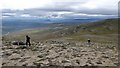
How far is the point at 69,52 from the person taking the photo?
3056 centimetres

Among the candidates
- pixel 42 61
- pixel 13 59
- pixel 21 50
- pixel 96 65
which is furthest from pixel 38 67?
pixel 21 50

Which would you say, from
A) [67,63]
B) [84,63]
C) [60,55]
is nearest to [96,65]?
[84,63]

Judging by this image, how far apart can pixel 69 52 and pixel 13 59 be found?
7603 millimetres

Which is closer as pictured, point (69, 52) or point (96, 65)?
point (96, 65)

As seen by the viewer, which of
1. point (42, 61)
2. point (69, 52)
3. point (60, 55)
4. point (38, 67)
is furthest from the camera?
point (69, 52)

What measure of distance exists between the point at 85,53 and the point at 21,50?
8262 millimetres

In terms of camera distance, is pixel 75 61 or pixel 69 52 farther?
pixel 69 52

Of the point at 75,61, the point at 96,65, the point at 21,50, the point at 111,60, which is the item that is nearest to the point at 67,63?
the point at 75,61

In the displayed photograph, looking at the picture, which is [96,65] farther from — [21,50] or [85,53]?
[21,50]

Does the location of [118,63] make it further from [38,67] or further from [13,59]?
[13,59]

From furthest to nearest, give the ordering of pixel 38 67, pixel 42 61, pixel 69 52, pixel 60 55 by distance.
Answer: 1. pixel 69 52
2. pixel 60 55
3. pixel 42 61
4. pixel 38 67

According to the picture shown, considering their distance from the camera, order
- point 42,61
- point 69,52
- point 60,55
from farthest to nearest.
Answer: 1. point 69,52
2. point 60,55
3. point 42,61

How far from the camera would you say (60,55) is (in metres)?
28.5

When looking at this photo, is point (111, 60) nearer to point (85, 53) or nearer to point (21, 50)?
point (85, 53)
